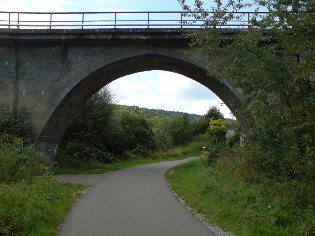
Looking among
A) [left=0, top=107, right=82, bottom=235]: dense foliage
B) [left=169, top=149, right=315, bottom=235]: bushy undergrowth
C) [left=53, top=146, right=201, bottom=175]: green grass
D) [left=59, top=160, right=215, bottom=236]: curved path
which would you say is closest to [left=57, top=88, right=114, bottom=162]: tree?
[left=53, top=146, right=201, bottom=175]: green grass

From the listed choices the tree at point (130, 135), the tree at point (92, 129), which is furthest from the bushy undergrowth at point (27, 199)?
the tree at point (130, 135)

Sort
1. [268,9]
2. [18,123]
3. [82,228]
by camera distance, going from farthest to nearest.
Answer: [18,123]
[268,9]
[82,228]

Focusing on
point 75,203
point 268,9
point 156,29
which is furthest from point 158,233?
point 156,29

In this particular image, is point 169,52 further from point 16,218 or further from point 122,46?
point 16,218

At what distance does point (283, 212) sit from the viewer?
8.20 metres

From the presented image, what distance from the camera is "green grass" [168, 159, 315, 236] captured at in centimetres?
762

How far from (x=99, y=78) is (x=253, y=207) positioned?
1555 centimetres

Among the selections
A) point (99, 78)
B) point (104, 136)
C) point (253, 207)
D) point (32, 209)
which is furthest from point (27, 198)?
point (104, 136)

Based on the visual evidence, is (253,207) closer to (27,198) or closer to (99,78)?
(27,198)

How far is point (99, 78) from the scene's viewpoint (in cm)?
2283

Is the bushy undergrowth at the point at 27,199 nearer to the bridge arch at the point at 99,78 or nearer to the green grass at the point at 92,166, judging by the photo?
the green grass at the point at 92,166

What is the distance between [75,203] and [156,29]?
12.0m

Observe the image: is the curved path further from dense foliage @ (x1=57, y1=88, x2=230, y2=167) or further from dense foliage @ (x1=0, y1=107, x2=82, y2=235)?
dense foliage @ (x1=57, y1=88, x2=230, y2=167)

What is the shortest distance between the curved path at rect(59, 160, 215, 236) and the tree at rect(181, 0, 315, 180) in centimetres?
285
